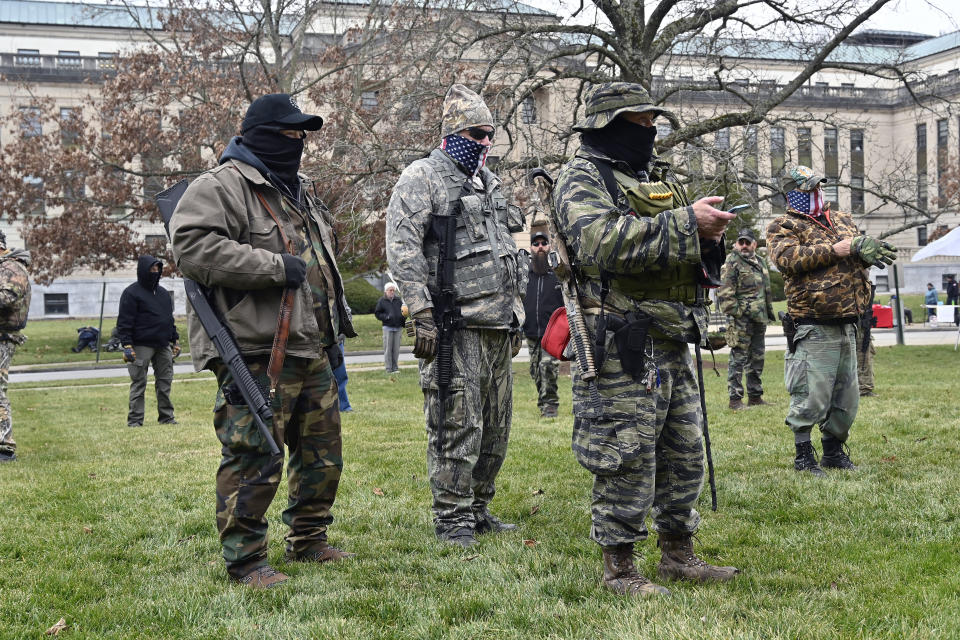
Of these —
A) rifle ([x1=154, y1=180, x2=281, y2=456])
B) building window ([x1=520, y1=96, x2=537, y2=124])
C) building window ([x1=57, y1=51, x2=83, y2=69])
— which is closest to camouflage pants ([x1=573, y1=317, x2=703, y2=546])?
rifle ([x1=154, y1=180, x2=281, y2=456])

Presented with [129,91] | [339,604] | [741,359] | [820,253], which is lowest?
[339,604]

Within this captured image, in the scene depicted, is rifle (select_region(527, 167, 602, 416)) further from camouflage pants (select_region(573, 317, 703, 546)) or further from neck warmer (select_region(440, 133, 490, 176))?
neck warmer (select_region(440, 133, 490, 176))

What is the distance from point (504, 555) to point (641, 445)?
122 centimetres

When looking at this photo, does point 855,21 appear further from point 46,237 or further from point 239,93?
point 46,237

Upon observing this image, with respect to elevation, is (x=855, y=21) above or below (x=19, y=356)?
above

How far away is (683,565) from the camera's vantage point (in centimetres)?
416

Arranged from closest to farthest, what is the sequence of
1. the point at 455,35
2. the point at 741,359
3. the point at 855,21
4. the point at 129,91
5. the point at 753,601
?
1. the point at 753,601
2. the point at 741,359
3. the point at 855,21
4. the point at 455,35
5. the point at 129,91

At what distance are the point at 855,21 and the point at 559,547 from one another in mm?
13595

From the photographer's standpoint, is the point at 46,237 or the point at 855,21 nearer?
the point at 855,21

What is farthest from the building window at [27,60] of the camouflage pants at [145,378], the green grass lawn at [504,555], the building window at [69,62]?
the green grass lawn at [504,555]

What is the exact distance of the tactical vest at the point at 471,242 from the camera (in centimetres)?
505

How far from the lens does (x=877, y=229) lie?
193 feet

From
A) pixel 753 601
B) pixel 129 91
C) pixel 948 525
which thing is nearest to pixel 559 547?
pixel 753 601

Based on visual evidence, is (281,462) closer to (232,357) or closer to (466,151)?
(232,357)
